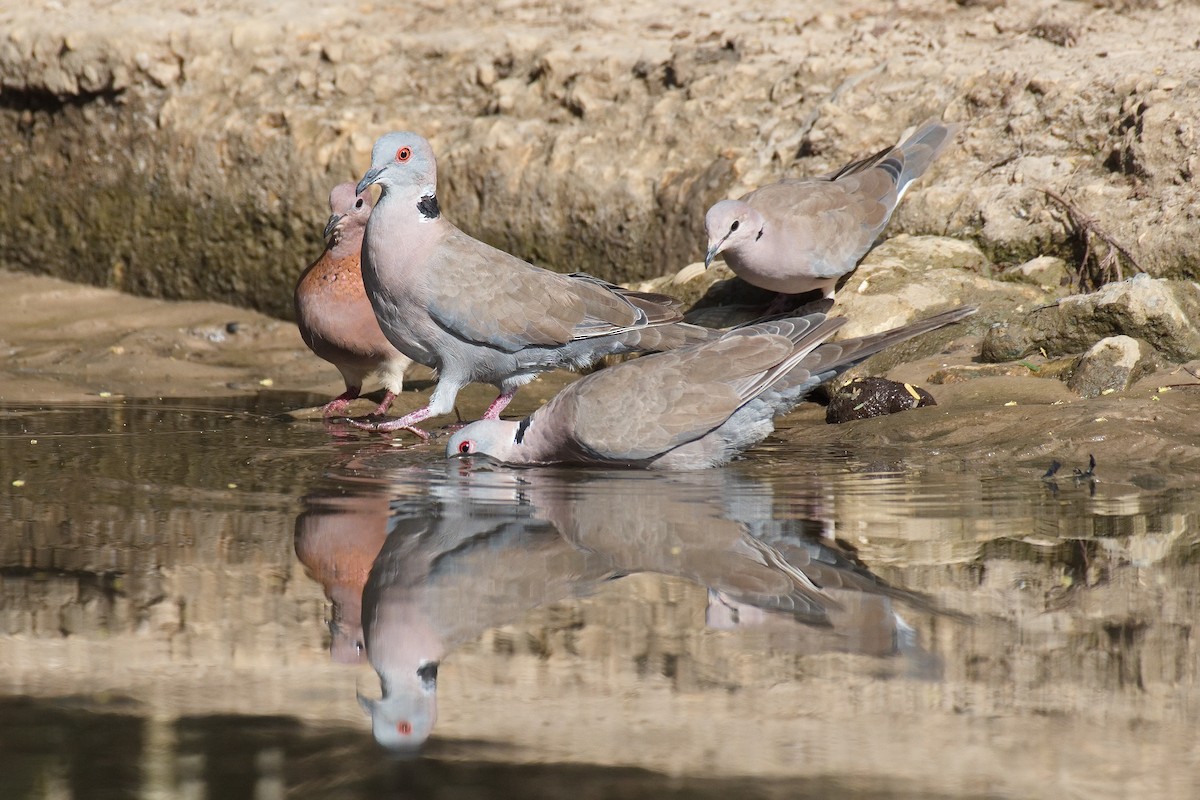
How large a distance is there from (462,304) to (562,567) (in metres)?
2.59

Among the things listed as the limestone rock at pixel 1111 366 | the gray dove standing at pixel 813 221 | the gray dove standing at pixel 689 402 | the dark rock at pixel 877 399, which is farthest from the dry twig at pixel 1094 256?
the gray dove standing at pixel 689 402

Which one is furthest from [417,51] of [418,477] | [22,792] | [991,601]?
[22,792]

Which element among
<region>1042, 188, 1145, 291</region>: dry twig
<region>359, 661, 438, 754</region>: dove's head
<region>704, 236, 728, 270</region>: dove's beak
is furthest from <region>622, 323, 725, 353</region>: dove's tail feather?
<region>359, 661, 438, 754</region>: dove's head

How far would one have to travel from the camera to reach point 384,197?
19.4 feet

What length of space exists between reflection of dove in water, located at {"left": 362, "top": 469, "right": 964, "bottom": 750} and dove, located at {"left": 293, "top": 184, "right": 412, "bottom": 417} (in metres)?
2.13

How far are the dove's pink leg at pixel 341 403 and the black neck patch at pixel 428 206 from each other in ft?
3.68

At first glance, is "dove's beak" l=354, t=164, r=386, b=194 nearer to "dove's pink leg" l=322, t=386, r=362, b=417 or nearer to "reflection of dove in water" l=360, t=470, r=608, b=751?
"dove's pink leg" l=322, t=386, r=362, b=417

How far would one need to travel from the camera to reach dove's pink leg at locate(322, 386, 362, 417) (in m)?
6.49

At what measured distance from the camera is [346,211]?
6.66m

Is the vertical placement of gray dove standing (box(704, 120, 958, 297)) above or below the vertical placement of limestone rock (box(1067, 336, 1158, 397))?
above

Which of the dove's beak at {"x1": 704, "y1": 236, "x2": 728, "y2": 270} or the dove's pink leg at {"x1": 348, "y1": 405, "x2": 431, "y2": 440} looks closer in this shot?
Result: the dove's pink leg at {"x1": 348, "y1": 405, "x2": 431, "y2": 440}

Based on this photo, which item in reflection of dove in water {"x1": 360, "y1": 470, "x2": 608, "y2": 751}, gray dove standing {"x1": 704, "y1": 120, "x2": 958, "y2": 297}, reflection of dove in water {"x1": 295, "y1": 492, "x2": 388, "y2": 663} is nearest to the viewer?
reflection of dove in water {"x1": 360, "y1": 470, "x2": 608, "y2": 751}

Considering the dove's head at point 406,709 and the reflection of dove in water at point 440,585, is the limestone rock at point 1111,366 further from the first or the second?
the dove's head at point 406,709

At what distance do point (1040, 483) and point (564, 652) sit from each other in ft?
7.25
